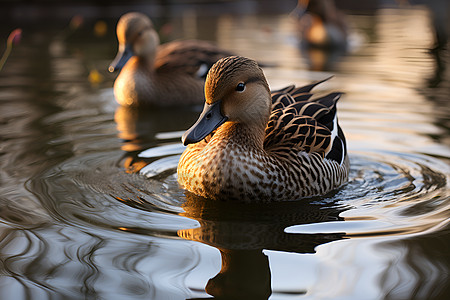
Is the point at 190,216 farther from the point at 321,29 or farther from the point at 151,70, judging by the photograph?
the point at 321,29

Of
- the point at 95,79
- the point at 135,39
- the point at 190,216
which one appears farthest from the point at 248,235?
the point at 95,79

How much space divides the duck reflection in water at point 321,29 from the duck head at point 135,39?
4.82 m

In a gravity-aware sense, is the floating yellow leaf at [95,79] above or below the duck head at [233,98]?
below

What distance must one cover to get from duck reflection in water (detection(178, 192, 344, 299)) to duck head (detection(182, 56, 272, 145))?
→ 519 millimetres

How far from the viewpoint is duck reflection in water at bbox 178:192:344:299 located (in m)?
3.42

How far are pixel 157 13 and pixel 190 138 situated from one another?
14.3 metres

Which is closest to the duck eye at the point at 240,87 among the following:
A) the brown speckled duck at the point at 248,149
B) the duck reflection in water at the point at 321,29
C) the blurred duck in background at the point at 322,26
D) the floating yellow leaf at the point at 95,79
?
the brown speckled duck at the point at 248,149

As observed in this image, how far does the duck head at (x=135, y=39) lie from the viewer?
7.90 metres

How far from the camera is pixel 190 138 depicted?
170 inches

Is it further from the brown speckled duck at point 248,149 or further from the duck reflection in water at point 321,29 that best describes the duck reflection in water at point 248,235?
the duck reflection in water at point 321,29

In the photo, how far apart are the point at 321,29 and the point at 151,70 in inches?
236

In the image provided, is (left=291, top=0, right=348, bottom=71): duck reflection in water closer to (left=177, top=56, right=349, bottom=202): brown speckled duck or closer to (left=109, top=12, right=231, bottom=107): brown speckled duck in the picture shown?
(left=109, top=12, right=231, bottom=107): brown speckled duck

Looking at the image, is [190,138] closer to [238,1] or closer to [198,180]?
[198,180]

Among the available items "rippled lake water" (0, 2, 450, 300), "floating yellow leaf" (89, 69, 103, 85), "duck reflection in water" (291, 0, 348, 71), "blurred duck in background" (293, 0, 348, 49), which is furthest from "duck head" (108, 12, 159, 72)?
"blurred duck in background" (293, 0, 348, 49)
